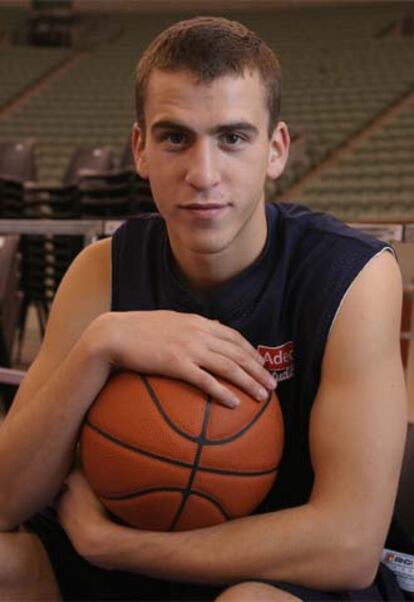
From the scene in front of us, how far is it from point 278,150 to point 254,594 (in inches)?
27.5

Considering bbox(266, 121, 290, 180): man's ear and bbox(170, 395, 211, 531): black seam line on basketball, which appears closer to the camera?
bbox(170, 395, 211, 531): black seam line on basketball

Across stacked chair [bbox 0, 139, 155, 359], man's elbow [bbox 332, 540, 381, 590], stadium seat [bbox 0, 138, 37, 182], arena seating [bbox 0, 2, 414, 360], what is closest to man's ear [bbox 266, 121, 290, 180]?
man's elbow [bbox 332, 540, 381, 590]

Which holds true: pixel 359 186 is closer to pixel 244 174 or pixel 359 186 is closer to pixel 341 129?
pixel 341 129

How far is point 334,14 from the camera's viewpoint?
53.0ft

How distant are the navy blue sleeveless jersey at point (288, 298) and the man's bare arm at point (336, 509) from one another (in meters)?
0.06

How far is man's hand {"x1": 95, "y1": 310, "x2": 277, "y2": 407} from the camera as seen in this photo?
1241mm

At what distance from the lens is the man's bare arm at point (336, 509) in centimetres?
122

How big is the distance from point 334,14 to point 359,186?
25.4ft

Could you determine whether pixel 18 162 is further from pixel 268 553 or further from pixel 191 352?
pixel 268 553

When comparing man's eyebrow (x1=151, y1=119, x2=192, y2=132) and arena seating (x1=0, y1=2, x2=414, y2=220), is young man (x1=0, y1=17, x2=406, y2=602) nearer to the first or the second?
man's eyebrow (x1=151, y1=119, x2=192, y2=132)

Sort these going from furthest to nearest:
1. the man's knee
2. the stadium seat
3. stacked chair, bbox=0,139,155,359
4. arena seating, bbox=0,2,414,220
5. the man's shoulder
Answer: arena seating, bbox=0,2,414,220 < the stadium seat < stacked chair, bbox=0,139,155,359 < the man's shoulder < the man's knee

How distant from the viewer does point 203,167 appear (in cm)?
127

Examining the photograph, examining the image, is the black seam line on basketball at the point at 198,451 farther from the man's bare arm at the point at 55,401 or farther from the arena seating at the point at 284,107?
the arena seating at the point at 284,107

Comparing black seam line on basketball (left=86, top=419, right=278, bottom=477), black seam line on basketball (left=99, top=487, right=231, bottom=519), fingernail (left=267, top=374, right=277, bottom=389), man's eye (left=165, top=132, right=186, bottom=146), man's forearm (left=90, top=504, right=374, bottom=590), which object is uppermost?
man's eye (left=165, top=132, right=186, bottom=146)
